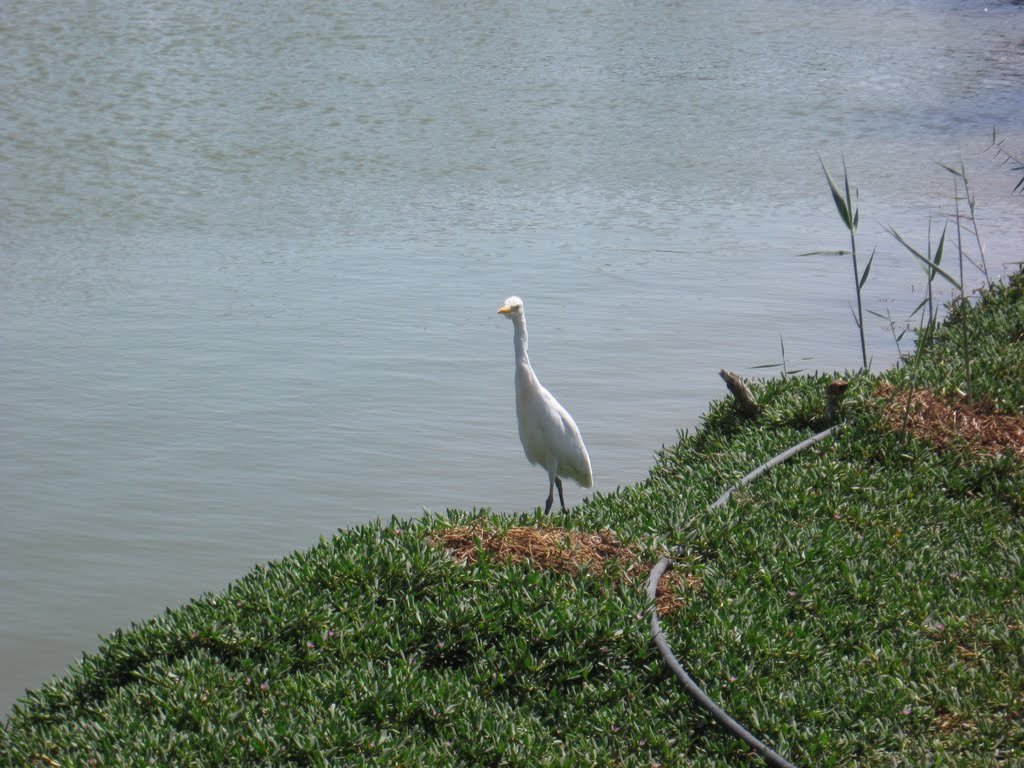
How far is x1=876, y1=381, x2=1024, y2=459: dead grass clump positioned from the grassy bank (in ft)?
1.11

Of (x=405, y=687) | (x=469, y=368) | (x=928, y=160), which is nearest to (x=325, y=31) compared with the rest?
(x=928, y=160)

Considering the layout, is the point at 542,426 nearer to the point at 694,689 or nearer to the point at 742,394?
the point at 742,394

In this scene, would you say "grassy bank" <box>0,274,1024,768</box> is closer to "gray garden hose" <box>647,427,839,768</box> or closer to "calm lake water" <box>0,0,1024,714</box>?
"gray garden hose" <box>647,427,839,768</box>

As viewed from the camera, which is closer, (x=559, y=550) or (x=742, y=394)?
(x=559, y=550)

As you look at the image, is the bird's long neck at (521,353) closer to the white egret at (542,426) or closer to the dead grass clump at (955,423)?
the white egret at (542,426)

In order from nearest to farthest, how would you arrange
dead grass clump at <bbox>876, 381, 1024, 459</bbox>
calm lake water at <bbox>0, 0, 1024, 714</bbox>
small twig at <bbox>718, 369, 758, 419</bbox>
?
dead grass clump at <bbox>876, 381, 1024, 459</bbox>
calm lake water at <bbox>0, 0, 1024, 714</bbox>
small twig at <bbox>718, 369, 758, 419</bbox>

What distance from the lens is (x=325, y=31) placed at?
2398cm

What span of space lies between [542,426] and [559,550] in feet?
4.68

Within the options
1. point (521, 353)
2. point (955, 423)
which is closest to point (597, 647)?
point (521, 353)

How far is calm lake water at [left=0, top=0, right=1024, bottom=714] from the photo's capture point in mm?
6996

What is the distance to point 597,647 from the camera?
4.55m

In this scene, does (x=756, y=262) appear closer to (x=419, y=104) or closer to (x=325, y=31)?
(x=419, y=104)

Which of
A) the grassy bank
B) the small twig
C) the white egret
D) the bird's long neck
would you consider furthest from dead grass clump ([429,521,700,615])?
the small twig

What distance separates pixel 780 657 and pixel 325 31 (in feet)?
70.4
